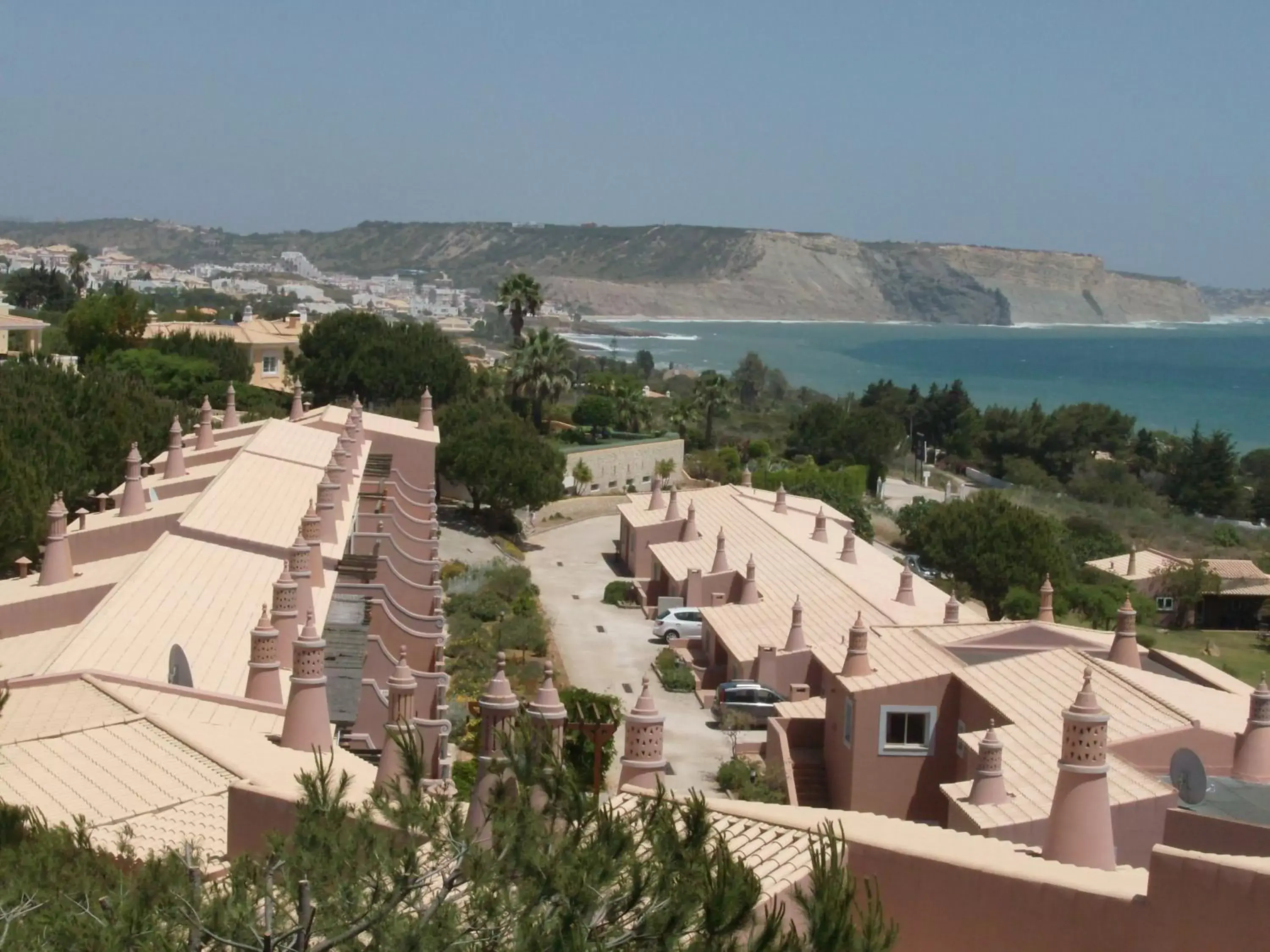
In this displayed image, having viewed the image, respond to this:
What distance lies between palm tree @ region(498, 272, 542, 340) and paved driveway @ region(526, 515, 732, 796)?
15.8m

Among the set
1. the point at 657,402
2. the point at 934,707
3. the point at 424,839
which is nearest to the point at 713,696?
the point at 934,707

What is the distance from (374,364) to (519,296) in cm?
1089

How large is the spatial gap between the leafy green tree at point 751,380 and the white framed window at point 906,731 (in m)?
91.8

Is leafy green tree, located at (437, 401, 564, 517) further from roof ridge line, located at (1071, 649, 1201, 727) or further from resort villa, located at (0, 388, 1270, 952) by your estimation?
roof ridge line, located at (1071, 649, 1201, 727)

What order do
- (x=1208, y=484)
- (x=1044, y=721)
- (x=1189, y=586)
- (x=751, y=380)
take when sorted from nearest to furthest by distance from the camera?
(x=1044, y=721)
(x=1189, y=586)
(x=1208, y=484)
(x=751, y=380)

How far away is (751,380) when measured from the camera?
12100 cm

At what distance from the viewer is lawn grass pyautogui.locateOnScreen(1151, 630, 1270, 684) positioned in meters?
43.1

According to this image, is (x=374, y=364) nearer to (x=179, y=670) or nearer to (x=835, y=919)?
(x=179, y=670)

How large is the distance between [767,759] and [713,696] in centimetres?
556

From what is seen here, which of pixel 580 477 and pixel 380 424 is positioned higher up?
pixel 380 424

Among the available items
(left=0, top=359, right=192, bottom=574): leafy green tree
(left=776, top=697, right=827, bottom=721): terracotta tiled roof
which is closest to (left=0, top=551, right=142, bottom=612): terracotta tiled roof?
(left=0, top=359, right=192, bottom=574): leafy green tree

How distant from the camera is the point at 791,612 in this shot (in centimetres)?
3344

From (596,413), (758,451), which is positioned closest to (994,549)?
(758,451)

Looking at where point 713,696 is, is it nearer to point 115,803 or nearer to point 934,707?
point 934,707
